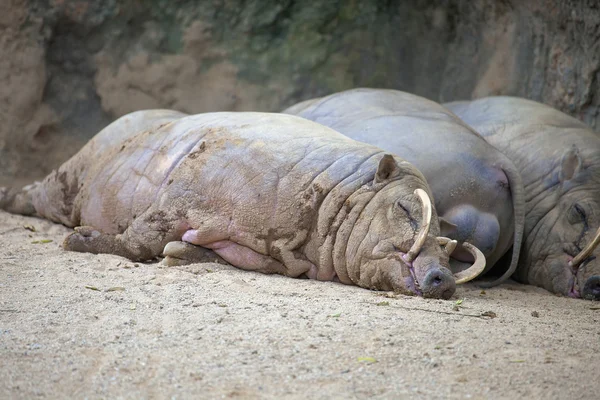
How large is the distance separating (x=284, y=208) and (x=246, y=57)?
3834mm

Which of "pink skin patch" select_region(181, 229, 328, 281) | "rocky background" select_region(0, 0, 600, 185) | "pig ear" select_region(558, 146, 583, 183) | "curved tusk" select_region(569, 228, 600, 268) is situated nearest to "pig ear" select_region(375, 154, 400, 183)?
"pink skin patch" select_region(181, 229, 328, 281)

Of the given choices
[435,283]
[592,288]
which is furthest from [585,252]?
[435,283]

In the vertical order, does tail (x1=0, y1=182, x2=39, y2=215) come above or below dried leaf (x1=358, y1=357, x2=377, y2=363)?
below

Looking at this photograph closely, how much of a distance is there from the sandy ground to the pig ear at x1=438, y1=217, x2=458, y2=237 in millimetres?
569

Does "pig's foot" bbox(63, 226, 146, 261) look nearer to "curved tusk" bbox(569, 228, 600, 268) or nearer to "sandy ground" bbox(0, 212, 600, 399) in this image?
"sandy ground" bbox(0, 212, 600, 399)

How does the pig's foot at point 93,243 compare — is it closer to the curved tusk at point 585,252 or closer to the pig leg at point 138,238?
the pig leg at point 138,238

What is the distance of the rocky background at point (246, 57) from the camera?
7621 millimetres

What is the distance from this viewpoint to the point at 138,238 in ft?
16.6

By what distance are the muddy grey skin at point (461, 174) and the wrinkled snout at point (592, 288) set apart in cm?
47

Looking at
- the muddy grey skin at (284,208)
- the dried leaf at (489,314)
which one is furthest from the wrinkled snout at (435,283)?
the dried leaf at (489,314)

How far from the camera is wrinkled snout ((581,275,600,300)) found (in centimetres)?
527

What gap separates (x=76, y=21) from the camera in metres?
7.82

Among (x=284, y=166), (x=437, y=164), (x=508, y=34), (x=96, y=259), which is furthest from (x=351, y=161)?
(x=508, y=34)

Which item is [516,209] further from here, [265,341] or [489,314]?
[265,341]
